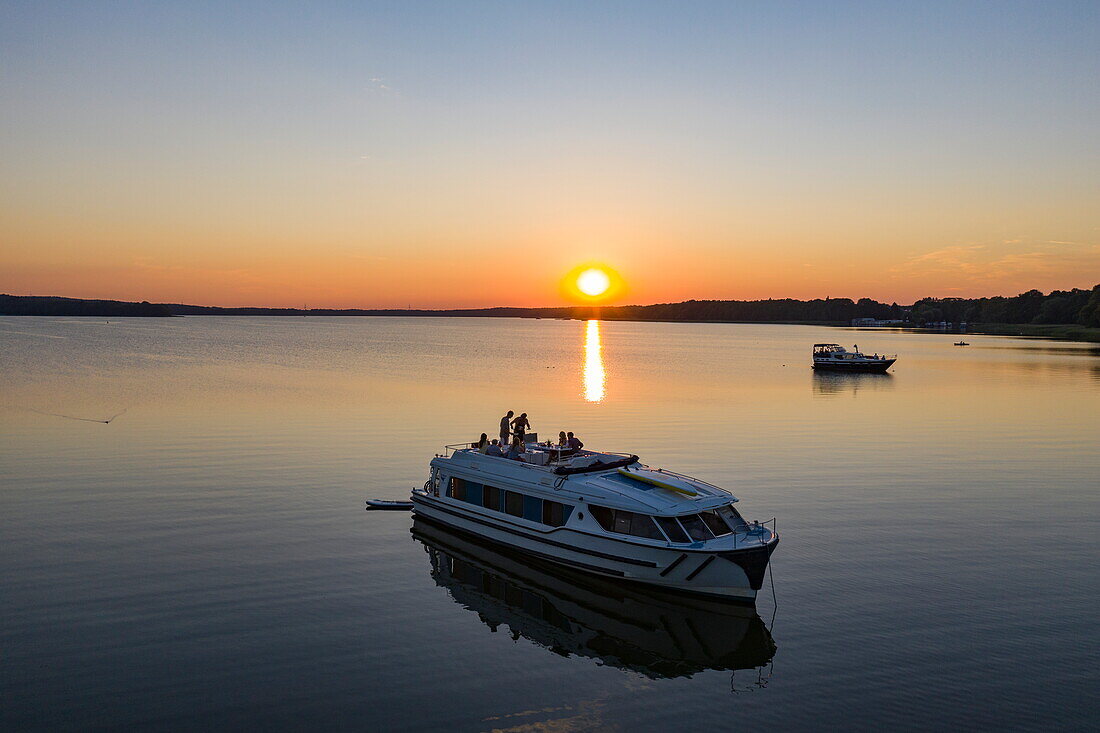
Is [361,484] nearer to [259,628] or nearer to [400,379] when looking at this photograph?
[259,628]

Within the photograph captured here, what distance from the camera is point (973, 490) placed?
3888 centimetres

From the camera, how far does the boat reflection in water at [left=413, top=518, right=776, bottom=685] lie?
68.6ft

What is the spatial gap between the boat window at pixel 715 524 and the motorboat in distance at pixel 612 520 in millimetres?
33

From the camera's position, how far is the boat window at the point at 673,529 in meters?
24.2

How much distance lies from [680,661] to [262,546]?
52.6ft

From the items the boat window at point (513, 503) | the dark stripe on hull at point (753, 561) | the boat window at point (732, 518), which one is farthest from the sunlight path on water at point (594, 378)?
the dark stripe on hull at point (753, 561)

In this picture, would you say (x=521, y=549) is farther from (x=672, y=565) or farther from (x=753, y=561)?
(x=753, y=561)

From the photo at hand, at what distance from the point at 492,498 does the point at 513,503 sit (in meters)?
1.33

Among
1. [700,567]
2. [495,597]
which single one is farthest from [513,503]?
[700,567]

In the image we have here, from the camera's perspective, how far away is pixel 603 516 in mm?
26000

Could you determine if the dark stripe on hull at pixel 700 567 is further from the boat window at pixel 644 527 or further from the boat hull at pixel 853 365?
the boat hull at pixel 853 365

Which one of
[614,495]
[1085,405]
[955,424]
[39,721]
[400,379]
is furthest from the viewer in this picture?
[400,379]

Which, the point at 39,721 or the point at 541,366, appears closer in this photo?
the point at 39,721

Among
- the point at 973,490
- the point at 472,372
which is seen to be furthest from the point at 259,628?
the point at 472,372
